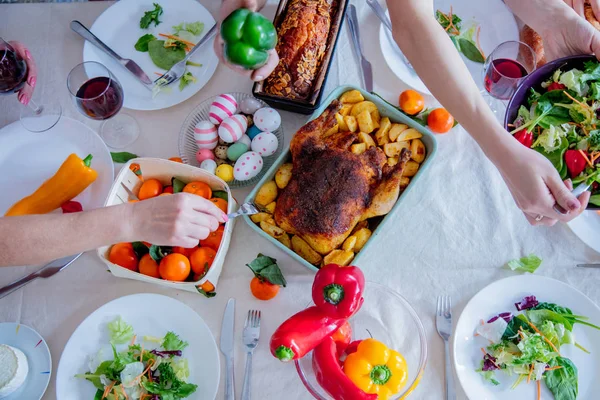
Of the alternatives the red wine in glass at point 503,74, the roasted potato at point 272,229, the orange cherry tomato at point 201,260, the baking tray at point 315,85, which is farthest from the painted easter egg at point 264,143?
the red wine in glass at point 503,74

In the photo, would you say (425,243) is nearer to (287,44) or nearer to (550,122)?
(550,122)

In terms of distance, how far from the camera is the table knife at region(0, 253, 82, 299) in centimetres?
134

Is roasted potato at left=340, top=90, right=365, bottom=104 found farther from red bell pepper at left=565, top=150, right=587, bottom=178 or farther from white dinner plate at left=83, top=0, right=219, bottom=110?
red bell pepper at left=565, top=150, right=587, bottom=178

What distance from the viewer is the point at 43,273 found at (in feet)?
4.45

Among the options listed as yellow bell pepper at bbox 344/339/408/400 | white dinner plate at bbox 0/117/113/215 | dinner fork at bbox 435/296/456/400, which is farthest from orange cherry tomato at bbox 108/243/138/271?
dinner fork at bbox 435/296/456/400

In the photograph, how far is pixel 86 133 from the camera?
1.47 meters

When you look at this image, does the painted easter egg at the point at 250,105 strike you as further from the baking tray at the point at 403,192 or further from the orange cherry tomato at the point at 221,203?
the orange cherry tomato at the point at 221,203

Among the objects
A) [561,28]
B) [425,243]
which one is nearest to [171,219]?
[425,243]

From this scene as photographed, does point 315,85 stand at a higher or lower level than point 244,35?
lower

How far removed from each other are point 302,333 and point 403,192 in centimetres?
45

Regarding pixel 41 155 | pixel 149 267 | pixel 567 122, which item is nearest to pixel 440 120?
pixel 567 122

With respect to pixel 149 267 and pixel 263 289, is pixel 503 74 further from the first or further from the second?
pixel 149 267

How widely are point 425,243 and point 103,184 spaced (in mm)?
945

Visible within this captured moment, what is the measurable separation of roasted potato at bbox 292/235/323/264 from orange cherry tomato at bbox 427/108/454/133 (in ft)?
1.71
